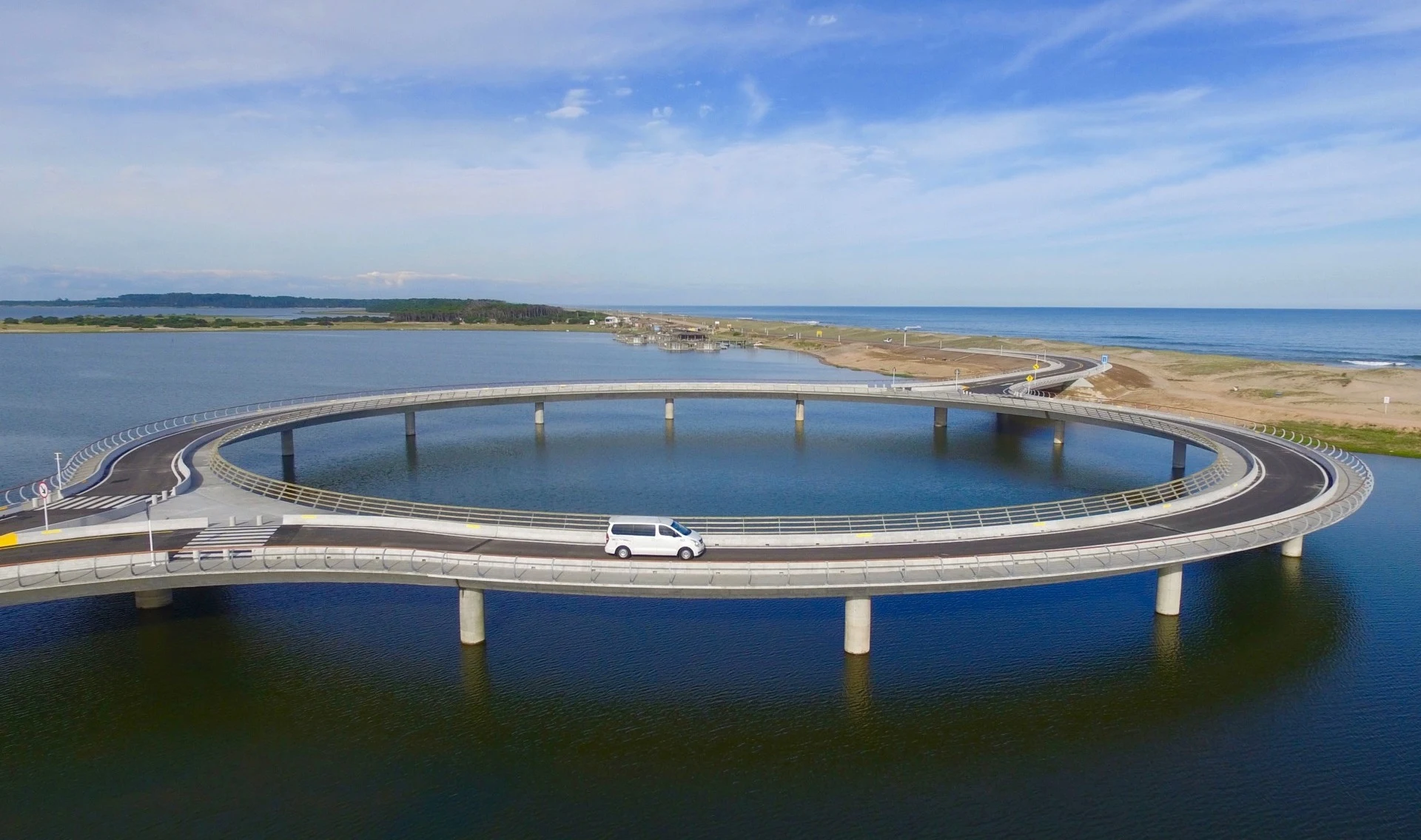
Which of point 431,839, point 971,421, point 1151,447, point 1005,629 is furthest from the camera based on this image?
point 971,421

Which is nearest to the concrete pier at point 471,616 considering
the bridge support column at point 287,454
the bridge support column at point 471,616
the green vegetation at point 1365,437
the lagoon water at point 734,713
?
the bridge support column at point 471,616

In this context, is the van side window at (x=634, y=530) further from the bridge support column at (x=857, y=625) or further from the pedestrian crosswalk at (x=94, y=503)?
the pedestrian crosswalk at (x=94, y=503)

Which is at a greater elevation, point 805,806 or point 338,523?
point 338,523

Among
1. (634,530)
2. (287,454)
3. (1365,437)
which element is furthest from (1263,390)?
(287,454)

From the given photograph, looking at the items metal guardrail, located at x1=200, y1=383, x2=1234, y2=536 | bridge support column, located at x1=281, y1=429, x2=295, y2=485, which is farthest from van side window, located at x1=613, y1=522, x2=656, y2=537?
bridge support column, located at x1=281, y1=429, x2=295, y2=485

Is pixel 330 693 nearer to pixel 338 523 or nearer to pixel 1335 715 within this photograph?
pixel 338 523

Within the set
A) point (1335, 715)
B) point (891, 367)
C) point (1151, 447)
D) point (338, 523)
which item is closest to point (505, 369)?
point (891, 367)
